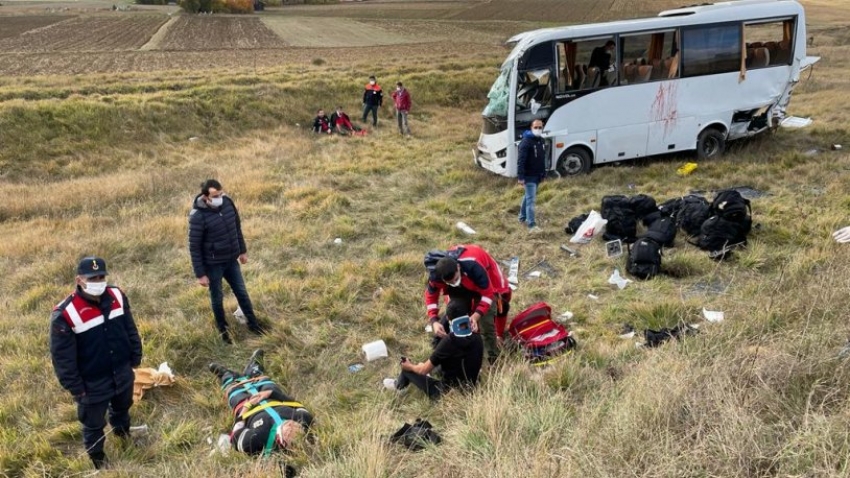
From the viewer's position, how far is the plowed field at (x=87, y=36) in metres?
34.8

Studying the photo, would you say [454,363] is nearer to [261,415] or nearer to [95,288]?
[261,415]

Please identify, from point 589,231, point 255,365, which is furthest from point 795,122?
point 255,365

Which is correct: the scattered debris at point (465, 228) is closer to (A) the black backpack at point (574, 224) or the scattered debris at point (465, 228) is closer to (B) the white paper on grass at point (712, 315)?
(A) the black backpack at point (574, 224)

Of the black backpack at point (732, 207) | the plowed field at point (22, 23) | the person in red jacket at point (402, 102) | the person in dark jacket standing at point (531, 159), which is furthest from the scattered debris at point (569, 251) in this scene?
the plowed field at point (22, 23)

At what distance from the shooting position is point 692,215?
7.57 m

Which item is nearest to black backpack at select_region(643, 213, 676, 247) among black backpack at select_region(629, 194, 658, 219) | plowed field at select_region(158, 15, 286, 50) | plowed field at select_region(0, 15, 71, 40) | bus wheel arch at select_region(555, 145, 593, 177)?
black backpack at select_region(629, 194, 658, 219)

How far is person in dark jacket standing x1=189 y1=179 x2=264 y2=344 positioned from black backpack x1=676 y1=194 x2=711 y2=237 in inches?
231

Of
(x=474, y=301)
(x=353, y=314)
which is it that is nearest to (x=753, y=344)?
(x=474, y=301)

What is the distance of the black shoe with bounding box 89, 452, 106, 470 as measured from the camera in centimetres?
407

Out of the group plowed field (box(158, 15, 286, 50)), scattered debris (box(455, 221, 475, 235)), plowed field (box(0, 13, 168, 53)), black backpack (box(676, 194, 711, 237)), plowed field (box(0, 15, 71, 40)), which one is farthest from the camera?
plowed field (box(0, 15, 71, 40))

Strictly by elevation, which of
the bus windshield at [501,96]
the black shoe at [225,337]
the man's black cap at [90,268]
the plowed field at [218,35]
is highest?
the plowed field at [218,35]

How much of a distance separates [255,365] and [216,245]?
1.34 m

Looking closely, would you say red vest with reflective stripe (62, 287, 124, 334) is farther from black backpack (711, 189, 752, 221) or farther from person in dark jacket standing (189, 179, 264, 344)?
black backpack (711, 189, 752, 221)

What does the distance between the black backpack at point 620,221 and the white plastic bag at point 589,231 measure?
0.10 metres
